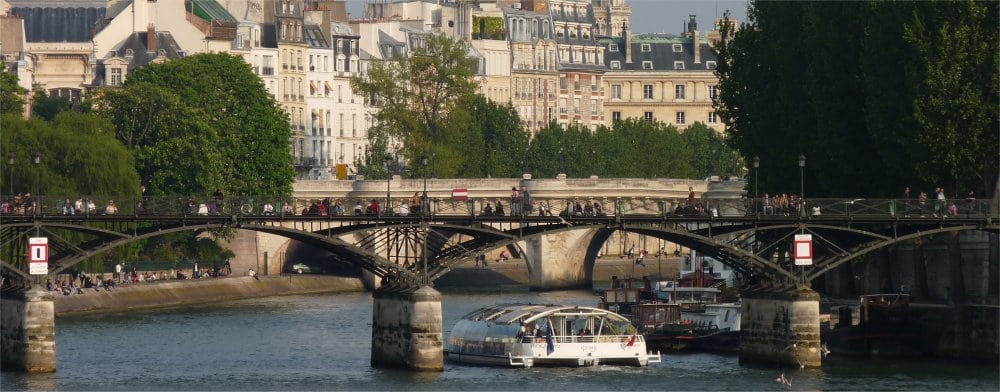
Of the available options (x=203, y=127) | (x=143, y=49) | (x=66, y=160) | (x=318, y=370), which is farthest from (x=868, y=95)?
(x=143, y=49)

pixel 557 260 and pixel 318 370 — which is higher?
pixel 557 260

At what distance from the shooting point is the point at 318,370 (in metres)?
97.1

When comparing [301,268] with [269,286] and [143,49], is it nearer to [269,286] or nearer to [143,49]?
[269,286]

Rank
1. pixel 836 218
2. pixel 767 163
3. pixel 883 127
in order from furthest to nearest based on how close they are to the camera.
Result: pixel 767 163, pixel 883 127, pixel 836 218

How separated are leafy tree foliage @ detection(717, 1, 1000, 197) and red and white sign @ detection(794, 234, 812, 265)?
8504 mm

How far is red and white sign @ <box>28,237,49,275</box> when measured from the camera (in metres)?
91.4

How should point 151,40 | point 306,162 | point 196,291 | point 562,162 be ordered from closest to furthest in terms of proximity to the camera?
point 196,291 → point 151,40 → point 306,162 → point 562,162

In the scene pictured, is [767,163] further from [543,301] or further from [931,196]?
[543,301]

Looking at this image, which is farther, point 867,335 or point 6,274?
point 867,335

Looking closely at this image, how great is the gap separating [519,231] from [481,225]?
1.30 m

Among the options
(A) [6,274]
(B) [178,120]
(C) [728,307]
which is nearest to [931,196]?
(C) [728,307]

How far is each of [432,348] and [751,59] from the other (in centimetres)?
3181

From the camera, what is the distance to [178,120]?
14788 cm

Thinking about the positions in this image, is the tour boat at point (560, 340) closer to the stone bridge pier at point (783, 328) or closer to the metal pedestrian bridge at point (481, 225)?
the metal pedestrian bridge at point (481, 225)
